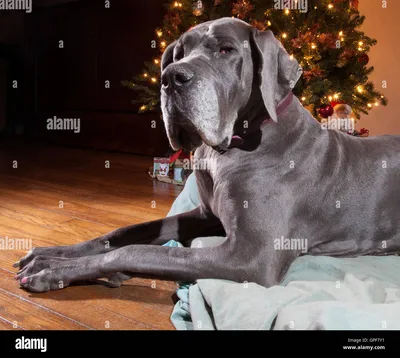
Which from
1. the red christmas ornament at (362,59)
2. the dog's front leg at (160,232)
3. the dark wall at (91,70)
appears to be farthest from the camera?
the dark wall at (91,70)

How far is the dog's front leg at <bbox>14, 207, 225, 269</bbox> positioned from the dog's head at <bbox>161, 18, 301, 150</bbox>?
1.57ft

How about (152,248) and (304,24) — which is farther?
(304,24)

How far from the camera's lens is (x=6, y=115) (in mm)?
6930

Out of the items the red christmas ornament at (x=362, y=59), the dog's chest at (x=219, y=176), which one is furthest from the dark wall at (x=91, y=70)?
the dog's chest at (x=219, y=176)

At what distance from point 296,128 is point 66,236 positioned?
1226 mm

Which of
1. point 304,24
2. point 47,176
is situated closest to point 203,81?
point 304,24

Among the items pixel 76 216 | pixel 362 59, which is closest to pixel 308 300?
pixel 76 216

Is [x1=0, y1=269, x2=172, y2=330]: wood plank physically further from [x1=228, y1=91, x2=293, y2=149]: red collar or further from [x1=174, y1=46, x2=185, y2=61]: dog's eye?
[x1=174, y1=46, x2=185, y2=61]: dog's eye

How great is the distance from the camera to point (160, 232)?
7.46 ft

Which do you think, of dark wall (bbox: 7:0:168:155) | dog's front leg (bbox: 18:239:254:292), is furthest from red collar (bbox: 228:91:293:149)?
dark wall (bbox: 7:0:168:155)

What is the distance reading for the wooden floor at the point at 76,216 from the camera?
1667mm

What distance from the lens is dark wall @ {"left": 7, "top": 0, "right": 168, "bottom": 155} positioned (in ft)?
18.5

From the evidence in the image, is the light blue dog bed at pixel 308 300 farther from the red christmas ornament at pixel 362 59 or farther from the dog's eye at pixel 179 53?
the red christmas ornament at pixel 362 59
